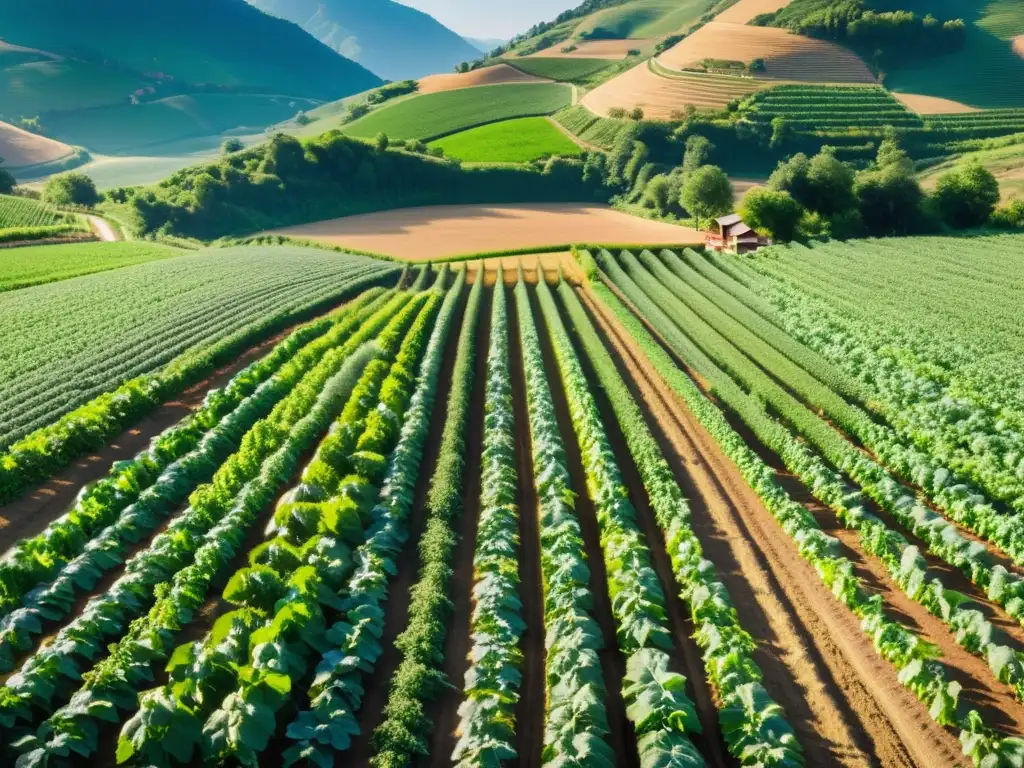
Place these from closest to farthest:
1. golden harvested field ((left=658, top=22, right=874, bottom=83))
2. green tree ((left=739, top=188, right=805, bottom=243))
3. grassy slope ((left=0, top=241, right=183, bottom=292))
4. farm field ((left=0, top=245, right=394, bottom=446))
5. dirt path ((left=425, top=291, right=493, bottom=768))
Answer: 1. dirt path ((left=425, top=291, right=493, bottom=768))
2. farm field ((left=0, top=245, right=394, bottom=446))
3. grassy slope ((left=0, top=241, right=183, bottom=292))
4. green tree ((left=739, top=188, right=805, bottom=243))
5. golden harvested field ((left=658, top=22, right=874, bottom=83))

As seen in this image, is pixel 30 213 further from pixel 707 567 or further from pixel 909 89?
pixel 909 89

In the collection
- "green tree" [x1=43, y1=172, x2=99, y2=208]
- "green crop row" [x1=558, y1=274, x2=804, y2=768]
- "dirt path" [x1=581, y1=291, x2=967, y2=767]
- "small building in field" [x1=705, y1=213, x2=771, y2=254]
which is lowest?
"dirt path" [x1=581, y1=291, x2=967, y2=767]

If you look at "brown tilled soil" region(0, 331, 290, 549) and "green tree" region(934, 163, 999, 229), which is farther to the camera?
"green tree" region(934, 163, 999, 229)

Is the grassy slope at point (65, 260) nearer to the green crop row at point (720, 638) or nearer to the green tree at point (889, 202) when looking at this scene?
the green crop row at point (720, 638)

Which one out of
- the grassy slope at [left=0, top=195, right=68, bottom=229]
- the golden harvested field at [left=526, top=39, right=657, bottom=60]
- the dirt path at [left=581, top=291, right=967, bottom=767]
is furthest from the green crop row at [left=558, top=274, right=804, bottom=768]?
the golden harvested field at [left=526, top=39, right=657, bottom=60]

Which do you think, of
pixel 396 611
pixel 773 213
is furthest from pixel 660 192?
pixel 396 611

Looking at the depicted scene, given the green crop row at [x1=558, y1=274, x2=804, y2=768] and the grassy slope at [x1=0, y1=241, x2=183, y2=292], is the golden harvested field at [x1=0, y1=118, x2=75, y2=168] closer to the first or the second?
the grassy slope at [x1=0, y1=241, x2=183, y2=292]

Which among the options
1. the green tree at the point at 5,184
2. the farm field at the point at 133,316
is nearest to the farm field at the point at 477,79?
the green tree at the point at 5,184

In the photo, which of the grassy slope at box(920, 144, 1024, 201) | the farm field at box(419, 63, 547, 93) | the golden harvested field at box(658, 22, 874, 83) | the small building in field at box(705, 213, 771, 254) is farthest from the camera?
the farm field at box(419, 63, 547, 93)
